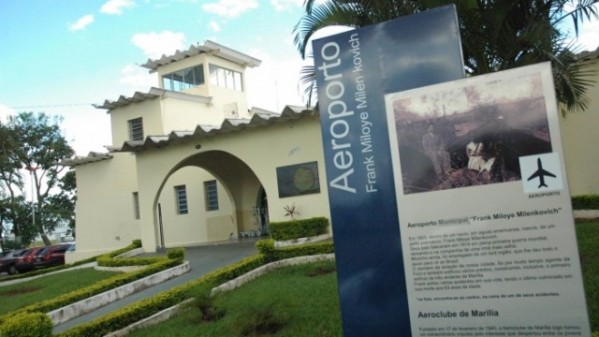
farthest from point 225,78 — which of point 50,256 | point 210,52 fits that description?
point 50,256

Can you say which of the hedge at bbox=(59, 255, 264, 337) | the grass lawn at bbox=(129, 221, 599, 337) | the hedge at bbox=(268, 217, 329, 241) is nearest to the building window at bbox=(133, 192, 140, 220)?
the hedge at bbox=(268, 217, 329, 241)

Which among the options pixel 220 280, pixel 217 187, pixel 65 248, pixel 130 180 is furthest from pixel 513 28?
pixel 65 248

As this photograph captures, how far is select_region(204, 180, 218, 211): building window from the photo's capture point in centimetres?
2325

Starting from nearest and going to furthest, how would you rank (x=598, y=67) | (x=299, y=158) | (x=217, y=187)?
1. (x=598, y=67)
2. (x=299, y=158)
3. (x=217, y=187)

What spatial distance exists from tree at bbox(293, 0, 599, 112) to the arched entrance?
14059 mm

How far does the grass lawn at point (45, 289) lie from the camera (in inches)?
507

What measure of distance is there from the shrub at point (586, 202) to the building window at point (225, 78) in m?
18.1

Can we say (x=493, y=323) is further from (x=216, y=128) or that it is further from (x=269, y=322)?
(x=216, y=128)

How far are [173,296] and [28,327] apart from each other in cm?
292

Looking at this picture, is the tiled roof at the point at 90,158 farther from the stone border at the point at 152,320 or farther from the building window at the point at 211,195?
the stone border at the point at 152,320

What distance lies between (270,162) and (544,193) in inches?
543

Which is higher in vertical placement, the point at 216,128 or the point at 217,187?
the point at 216,128

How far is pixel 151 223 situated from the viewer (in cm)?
1970

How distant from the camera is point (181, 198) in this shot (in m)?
23.9
